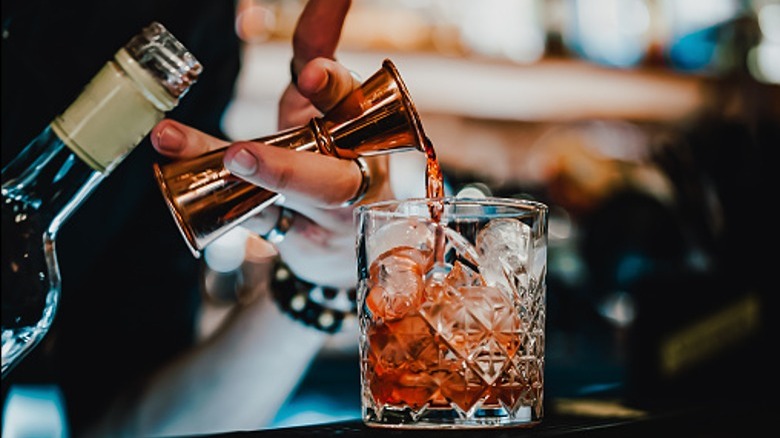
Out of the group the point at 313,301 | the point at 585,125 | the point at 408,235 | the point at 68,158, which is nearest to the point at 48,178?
the point at 68,158

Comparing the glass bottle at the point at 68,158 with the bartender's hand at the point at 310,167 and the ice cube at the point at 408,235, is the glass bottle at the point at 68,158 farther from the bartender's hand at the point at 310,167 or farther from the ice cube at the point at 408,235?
the ice cube at the point at 408,235

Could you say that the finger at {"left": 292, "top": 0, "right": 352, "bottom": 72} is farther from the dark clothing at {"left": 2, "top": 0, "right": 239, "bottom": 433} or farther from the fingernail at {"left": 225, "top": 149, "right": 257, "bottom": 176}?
the dark clothing at {"left": 2, "top": 0, "right": 239, "bottom": 433}

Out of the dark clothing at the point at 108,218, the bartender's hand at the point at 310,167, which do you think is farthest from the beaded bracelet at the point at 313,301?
the dark clothing at the point at 108,218

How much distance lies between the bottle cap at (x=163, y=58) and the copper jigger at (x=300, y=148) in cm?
8

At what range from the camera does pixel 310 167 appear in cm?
68

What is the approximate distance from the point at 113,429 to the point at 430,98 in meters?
1.50

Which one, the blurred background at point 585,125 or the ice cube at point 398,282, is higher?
the blurred background at point 585,125

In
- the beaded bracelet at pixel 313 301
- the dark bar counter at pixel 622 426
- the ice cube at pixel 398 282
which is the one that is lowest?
the dark bar counter at pixel 622 426

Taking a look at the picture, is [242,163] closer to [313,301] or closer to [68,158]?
[68,158]

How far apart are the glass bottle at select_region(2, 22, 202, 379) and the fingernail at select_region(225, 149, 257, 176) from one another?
0.18 ft

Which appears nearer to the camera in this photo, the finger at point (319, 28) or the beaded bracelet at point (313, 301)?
the finger at point (319, 28)

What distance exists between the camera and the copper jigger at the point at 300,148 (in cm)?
66

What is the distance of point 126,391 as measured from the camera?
4.31 feet

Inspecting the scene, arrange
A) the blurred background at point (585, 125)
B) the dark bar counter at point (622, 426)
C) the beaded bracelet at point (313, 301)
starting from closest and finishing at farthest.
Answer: the dark bar counter at point (622, 426), the beaded bracelet at point (313, 301), the blurred background at point (585, 125)
